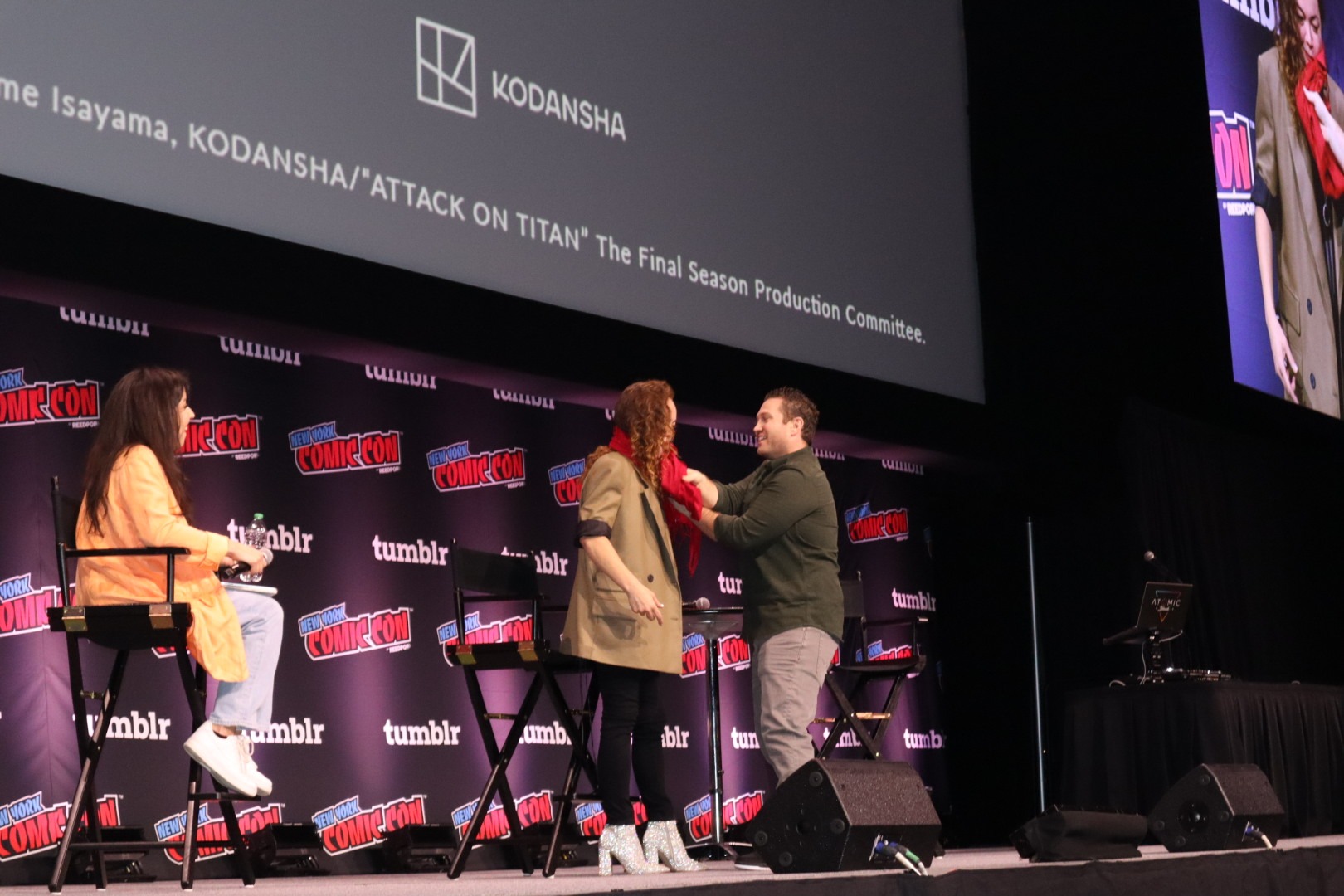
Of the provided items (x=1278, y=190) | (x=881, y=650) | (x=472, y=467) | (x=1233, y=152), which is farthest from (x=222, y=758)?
(x=1278, y=190)

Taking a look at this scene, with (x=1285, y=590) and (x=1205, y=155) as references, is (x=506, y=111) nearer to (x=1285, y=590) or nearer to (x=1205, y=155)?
(x=1205, y=155)

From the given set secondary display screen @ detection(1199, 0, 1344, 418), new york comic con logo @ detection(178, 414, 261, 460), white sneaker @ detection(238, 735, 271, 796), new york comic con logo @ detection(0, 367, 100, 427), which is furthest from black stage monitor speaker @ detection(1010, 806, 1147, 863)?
secondary display screen @ detection(1199, 0, 1344, 418)

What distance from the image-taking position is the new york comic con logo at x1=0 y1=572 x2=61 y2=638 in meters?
4.34

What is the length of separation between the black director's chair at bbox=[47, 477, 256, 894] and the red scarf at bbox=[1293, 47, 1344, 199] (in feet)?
21.8

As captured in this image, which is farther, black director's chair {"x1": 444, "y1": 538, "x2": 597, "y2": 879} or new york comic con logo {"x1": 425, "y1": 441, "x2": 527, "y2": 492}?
new york comic con logo {"x1": 425, "y1": 441, "x2": 527, "y2": 492}

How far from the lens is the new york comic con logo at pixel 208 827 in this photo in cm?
452

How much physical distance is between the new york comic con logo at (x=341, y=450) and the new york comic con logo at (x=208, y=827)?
1.18 meters

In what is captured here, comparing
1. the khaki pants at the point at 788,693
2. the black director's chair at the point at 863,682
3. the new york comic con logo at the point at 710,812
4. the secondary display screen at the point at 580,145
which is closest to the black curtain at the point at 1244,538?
the secondary display screen at the point at 580,145

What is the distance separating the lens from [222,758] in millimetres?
3336

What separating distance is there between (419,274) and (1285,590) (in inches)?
240

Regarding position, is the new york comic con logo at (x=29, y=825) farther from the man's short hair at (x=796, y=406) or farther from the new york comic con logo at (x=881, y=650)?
the new york comic con logo at (x=881, y=650)

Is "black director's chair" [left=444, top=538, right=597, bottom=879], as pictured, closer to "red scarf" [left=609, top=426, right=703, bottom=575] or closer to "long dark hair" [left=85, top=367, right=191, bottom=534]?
"red scarf" [left=609, top=426, right=703, bottom=575]

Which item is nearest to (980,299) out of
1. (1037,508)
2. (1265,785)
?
(1037,508)

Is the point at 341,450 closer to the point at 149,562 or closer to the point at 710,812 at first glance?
the point at 149,562
